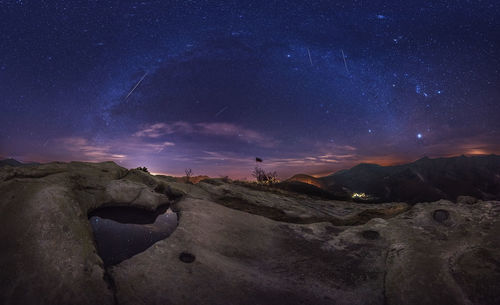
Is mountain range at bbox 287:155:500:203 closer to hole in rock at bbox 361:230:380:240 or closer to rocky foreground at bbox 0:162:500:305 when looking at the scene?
hole in rock at bbox 361:230:380:240

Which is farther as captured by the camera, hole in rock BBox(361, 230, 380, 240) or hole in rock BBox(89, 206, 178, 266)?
hole in rock BBox(361, 230, 380, 240)

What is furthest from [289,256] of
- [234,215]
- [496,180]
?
[496,180]

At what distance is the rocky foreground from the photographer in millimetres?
4191

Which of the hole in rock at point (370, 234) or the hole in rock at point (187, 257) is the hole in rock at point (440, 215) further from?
the hole in rock at point (187, 257)

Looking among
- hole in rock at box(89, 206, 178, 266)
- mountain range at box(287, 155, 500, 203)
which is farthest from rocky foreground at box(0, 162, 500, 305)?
Answer: mountain range at box(287, 155, 500, 203)

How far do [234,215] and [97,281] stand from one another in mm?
6088

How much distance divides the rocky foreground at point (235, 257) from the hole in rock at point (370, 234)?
0.12ft

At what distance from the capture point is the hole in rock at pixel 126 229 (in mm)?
5855

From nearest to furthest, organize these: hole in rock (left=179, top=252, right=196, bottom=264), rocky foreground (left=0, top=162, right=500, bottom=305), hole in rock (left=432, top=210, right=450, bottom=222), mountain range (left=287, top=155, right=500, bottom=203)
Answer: rocky foreground (left=0, top=162, right=500, bottom=305) < hole in rock (left=179, top=252, right=196, bottom=264) < hole in rock (left=432, top=210, right=450, bottom=222) < mountain range (left=287, top=155, right=500, bottom=203)

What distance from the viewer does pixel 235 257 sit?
667 centimetres

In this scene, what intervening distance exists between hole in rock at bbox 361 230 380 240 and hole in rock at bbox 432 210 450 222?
2.39m

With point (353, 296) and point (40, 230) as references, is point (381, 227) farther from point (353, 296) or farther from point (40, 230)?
point (40, 230)

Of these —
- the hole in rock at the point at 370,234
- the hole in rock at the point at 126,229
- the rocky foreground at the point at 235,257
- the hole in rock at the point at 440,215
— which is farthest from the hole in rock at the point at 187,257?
the hole in rock at the point at 440,215

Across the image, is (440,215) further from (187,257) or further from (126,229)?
(126,229)
